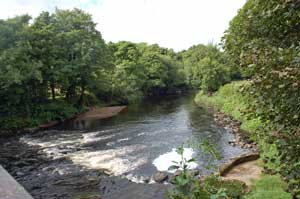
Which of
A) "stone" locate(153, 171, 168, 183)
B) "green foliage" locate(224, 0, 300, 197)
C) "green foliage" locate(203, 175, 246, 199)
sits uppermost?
"green foliage" locate(224, 0, 300, 197)

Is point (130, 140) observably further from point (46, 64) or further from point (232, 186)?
point (46, 64)

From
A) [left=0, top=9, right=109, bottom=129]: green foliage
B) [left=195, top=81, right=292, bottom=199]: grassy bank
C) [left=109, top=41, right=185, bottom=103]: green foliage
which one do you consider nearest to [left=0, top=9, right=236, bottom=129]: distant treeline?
[left=0, top=9, right=109, bottom=129]: green foliage

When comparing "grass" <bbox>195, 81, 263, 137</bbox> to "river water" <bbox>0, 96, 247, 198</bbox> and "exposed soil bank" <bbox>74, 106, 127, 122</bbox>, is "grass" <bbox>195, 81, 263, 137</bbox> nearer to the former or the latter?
"river water" <bbox>0, 96, 247, 198</bbox>

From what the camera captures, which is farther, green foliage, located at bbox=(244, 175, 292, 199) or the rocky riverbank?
the rocky riverbank

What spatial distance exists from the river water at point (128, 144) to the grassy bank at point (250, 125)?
6.14 ft

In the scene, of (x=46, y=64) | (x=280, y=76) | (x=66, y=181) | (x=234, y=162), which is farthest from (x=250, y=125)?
(x=280, y=76)

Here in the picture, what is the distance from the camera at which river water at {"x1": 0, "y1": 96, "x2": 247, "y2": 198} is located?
48.9 ft

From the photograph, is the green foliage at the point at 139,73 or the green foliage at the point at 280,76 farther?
the green foliage at the point at 139,73

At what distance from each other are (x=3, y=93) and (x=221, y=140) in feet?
58.9

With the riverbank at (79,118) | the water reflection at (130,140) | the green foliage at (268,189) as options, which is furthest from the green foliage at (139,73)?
the green foliage at (268,189)

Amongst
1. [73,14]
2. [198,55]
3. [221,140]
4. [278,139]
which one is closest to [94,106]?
[73,14]

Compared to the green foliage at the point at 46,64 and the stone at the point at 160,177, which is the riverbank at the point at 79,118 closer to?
the green foliage at the point at 46,64

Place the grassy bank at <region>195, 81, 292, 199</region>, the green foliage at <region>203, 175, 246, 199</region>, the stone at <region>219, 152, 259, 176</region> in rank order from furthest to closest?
the stone at <region>219, 152, 259, 176</region> < the green foliage at <region>203, 175, 246, 199</region> < the grassy bank at <region>195, 81, 292, 199</region>

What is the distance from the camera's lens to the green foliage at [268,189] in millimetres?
9305
